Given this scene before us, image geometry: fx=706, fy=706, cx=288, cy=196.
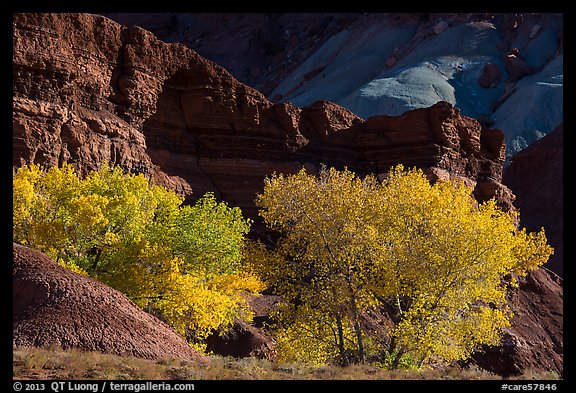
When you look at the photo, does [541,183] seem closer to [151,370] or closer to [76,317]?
[76,317]

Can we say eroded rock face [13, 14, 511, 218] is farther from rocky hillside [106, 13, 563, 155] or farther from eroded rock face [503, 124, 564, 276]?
rocky hillside [106, 13, 563, 155]

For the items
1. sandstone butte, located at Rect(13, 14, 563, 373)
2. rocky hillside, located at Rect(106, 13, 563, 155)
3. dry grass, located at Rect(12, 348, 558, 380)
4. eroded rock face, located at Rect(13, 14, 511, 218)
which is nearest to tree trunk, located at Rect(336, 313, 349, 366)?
dry grass, located at Rect(12, 348, 558, 380)

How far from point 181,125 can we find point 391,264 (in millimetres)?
28098

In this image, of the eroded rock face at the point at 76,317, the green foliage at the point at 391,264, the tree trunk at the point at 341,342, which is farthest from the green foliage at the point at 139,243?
the eroded rock face at the point at 76,317

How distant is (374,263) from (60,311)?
1016cm

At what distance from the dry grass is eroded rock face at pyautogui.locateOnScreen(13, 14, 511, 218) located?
870 inches

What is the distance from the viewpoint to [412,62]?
11819 cm

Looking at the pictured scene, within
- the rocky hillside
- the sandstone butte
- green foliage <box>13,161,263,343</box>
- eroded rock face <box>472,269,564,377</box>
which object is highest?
the rocky hillside

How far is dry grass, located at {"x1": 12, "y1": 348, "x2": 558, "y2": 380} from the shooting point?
15180mm

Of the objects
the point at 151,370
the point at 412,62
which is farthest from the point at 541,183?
the point at 151,370

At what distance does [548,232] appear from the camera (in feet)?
284

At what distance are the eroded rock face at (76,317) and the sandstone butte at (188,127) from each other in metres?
18.5

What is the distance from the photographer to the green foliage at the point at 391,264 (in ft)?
75.5
